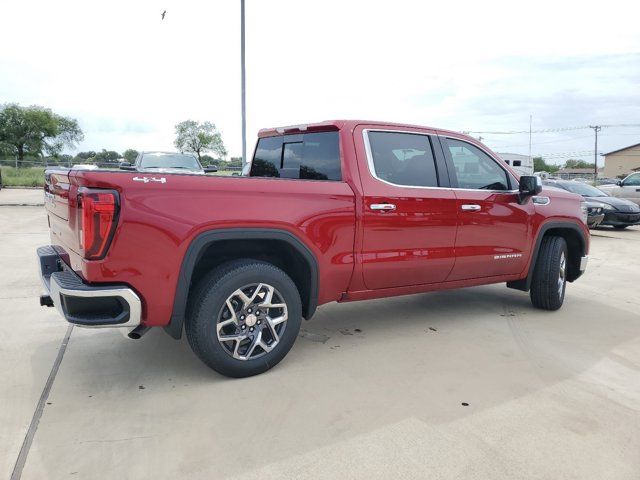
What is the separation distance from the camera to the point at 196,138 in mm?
55969

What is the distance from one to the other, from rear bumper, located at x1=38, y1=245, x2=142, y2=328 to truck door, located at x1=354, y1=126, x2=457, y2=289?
1.76m

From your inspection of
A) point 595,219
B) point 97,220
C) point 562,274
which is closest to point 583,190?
point 595,219

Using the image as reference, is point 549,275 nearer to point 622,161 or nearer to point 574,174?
point 622,161

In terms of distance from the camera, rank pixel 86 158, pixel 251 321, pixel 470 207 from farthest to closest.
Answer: pixel 86 158
pixel 470 207
pixel 251 321

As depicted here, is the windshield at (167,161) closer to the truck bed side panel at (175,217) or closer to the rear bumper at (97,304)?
the truck bed side panel at (175,217)

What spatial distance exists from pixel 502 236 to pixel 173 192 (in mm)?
3194

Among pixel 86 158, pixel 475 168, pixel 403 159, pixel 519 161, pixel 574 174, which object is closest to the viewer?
pixel 403 159

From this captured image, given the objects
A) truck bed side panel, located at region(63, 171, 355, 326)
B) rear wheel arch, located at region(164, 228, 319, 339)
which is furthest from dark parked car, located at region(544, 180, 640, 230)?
truck bed side panel, located at region(63, 171, 355, 326)

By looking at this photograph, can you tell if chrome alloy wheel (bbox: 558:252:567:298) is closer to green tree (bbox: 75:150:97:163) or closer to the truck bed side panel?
the truck bed side panel

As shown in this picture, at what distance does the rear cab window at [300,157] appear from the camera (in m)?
4.16

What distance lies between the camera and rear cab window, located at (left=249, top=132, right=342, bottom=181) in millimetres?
4160

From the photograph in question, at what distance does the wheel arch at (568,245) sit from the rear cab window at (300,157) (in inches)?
97.0

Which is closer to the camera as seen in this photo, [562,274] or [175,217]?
[175,217]

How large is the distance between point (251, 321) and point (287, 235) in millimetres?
642
